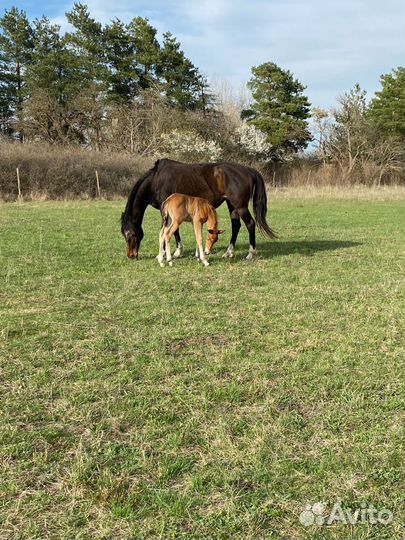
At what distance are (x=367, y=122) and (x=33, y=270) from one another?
44263 mm

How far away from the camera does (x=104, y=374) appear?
376 cm

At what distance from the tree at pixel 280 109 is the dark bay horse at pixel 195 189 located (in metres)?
36.9

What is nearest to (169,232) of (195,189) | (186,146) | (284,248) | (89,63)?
(195,189)

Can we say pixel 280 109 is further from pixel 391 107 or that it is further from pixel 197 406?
pixel 197 406

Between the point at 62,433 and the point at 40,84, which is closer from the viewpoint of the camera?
the point at 62,433

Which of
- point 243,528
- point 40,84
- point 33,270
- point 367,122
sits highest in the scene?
point 40,84

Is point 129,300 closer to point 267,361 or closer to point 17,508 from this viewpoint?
point 267,361

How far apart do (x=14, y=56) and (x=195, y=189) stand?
40154mm

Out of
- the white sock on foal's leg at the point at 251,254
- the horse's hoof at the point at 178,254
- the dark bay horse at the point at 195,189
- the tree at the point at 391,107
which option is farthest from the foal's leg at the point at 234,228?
the tree at the point at 391,107

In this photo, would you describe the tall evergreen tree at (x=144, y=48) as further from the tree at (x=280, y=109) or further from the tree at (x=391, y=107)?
the tree at (x=391, y=107)

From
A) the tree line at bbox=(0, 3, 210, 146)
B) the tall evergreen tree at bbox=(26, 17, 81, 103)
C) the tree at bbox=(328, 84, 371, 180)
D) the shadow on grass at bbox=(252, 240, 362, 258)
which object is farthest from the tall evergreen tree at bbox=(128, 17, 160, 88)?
the shadow on grass at bbox=(252, 240, 362, 258)

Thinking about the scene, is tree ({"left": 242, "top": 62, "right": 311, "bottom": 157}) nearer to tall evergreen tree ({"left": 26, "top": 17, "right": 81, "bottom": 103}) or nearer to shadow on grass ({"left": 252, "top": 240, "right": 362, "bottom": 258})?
tall evergreen tree ({"left": 26, "top": 17, "right": 81, "bottom": 103})

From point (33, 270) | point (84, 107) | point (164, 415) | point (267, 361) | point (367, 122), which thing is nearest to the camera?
point (164, 415)

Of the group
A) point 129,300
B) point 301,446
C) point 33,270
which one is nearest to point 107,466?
point 301,446
